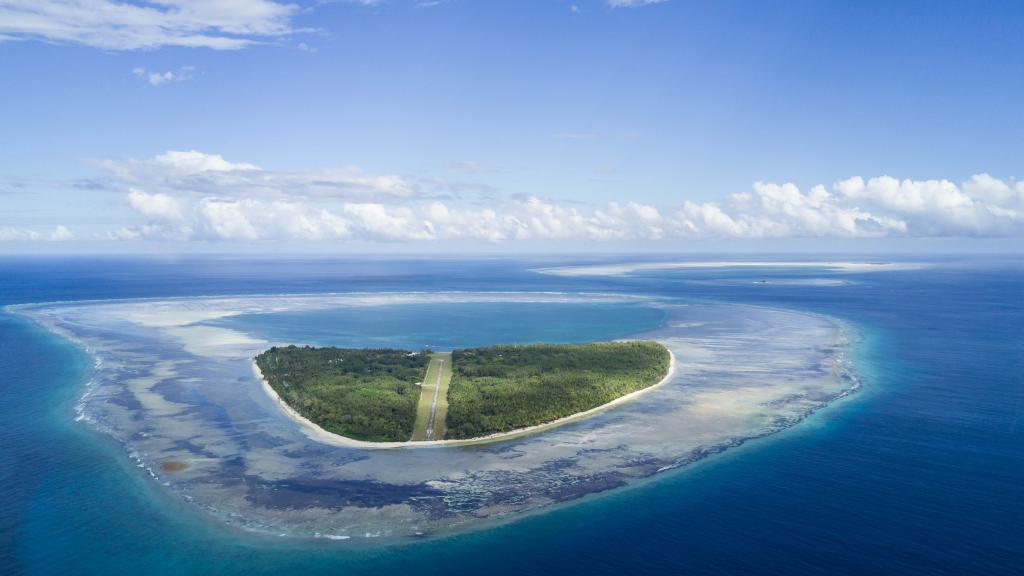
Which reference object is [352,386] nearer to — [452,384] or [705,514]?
[452,384]

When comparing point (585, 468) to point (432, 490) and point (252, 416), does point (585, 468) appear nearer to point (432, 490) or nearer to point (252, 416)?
point (432, 490)

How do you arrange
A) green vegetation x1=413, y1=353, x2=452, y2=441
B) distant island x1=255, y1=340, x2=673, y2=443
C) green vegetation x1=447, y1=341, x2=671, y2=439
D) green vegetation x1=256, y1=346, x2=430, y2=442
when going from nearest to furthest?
green vegetation x1=413, y1=353, x2=452, y2=441
green vegetation x1=256, y1=346, x2=430, y2=442
distant island x1=255, y1=340, x2=673, y2=443
green vegetation x1=447, y1=341, x2=671, y2=439

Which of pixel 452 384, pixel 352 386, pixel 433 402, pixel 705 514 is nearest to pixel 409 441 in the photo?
pixel 433 402

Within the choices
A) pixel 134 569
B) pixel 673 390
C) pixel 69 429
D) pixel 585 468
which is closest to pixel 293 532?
pixel 134 569

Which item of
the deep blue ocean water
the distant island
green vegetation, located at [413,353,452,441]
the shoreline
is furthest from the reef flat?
green vegetation, located at [413,353,452,441]

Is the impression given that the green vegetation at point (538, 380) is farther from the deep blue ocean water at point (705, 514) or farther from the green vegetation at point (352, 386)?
the deep blue ocean water at point (705, 514)

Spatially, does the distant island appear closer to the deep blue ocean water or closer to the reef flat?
the reef flat
